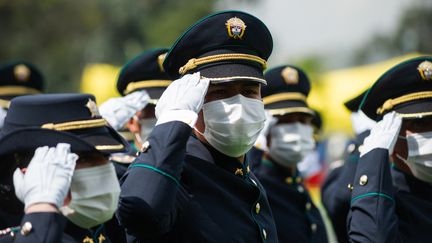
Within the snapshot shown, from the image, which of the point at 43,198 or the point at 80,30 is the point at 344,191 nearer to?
the point at 43,198

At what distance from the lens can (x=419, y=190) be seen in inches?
187

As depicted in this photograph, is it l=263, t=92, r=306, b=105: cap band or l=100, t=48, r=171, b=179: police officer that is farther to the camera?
l=263, t=92, r=306, b=105: cap band

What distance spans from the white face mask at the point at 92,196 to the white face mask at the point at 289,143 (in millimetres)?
2879

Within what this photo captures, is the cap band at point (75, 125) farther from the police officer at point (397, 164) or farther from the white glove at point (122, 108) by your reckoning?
the white glove at point (122, 108)

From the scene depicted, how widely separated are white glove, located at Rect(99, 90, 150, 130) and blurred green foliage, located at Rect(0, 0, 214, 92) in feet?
87.9

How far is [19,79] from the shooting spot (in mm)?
7953

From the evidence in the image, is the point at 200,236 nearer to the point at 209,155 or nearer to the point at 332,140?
the point at 209,155

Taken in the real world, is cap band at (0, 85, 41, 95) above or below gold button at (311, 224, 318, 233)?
above


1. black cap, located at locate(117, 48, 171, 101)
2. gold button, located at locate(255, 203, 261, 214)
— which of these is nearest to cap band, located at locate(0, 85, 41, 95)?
black cap, located at locate(117, 48, 171, 101)

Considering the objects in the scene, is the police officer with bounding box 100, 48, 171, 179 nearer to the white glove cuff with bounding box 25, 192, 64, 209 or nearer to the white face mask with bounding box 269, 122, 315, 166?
the white face mask with bounding box 269, 122, 315, 166

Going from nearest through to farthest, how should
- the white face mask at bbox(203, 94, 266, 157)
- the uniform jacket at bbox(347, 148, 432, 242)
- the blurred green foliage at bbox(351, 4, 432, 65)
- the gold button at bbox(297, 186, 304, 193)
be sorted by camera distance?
1. the white face mask at bbox(203, 94, 266, 157)
2. the uniform jacket at bbox(347, 148, 432, 242)
3. the gold button at bbox(297, 186, 304, 193)
4. the blurred green foliage at bbox(351, 4, 432, 65)

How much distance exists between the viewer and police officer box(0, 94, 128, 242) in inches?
119

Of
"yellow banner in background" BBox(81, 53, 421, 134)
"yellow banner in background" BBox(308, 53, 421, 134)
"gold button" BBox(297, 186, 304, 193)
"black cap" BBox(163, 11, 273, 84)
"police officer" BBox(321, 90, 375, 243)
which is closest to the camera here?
"black cap" BBox(163, 11, 273, 84)

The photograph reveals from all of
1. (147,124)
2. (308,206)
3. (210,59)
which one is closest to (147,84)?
(147,124)
